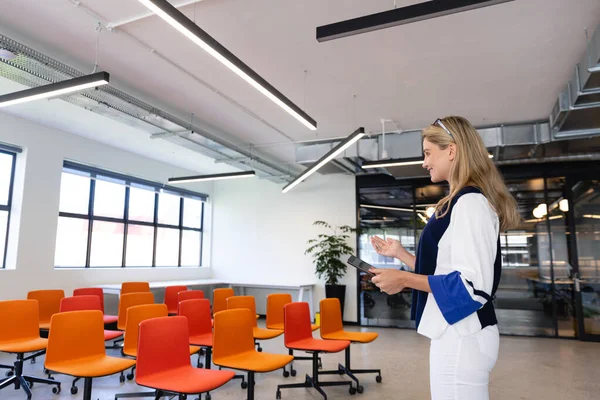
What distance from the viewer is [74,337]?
3.21m

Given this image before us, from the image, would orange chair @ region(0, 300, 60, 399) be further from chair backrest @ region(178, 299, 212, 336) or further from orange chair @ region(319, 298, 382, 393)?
orange chair @ region(319, 298, 382, 393)

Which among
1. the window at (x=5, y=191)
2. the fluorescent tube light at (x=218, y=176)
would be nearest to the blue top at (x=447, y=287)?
the fluorescent tube light at (x=218, y=176)

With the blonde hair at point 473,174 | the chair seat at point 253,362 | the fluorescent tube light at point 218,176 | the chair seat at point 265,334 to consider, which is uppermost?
the fluorescent tube light at point 218,176

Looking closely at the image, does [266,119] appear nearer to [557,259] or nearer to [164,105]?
[164,105]

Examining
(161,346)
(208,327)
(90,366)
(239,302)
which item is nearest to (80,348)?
(90,366)

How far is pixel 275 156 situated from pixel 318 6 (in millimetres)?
4935

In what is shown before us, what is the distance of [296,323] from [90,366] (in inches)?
75.5

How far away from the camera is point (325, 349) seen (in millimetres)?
3873

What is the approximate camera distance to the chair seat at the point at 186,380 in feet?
8.46

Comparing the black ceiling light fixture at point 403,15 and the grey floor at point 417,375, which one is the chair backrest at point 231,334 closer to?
the grey floor at point 417,375

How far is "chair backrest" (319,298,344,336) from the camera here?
14.9 ft

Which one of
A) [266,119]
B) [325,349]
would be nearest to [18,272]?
[266,119]

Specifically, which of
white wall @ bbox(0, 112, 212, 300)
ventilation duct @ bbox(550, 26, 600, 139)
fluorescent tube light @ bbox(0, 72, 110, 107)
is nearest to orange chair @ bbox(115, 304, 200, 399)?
fluorescent tube light @ bbox(0, 72, 110, 107)

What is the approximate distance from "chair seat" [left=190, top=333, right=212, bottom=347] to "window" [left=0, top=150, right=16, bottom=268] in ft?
12.0
